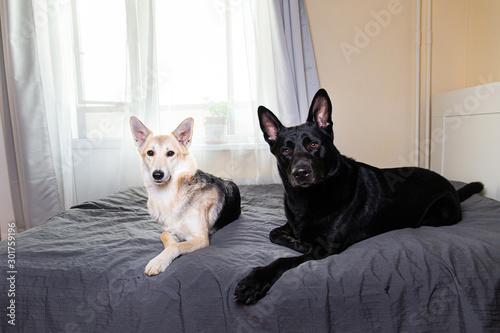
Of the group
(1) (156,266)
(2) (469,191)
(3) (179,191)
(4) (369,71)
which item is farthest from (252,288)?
(4) (369,71)

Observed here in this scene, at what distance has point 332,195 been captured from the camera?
151 centimetres

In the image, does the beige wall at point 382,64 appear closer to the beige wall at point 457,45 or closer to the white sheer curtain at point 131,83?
the beige wall at point 457,45

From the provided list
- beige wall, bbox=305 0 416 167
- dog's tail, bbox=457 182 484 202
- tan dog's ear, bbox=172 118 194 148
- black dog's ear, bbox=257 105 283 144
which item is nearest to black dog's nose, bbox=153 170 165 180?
tan dog's ear, bbox=172 118 194 148

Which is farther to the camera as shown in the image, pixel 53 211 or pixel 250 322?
pixel 53 211

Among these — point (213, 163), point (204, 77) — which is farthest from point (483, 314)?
point (204, 77)

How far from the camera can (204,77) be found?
10.4 feet

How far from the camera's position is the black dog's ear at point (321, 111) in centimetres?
151

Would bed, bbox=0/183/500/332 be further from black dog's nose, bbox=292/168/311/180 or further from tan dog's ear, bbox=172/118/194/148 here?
tan dog's ear, bbox=172/118/194/148

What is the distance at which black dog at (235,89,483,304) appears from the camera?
144cm

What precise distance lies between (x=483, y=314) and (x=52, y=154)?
336cm

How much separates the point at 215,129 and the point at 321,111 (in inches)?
67.5

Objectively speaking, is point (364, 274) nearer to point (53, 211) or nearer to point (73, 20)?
point (53, 211)

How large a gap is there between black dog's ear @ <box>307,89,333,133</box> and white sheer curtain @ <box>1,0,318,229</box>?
57.4 inches

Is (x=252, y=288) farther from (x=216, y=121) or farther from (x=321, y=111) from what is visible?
(x=216, y=121)
